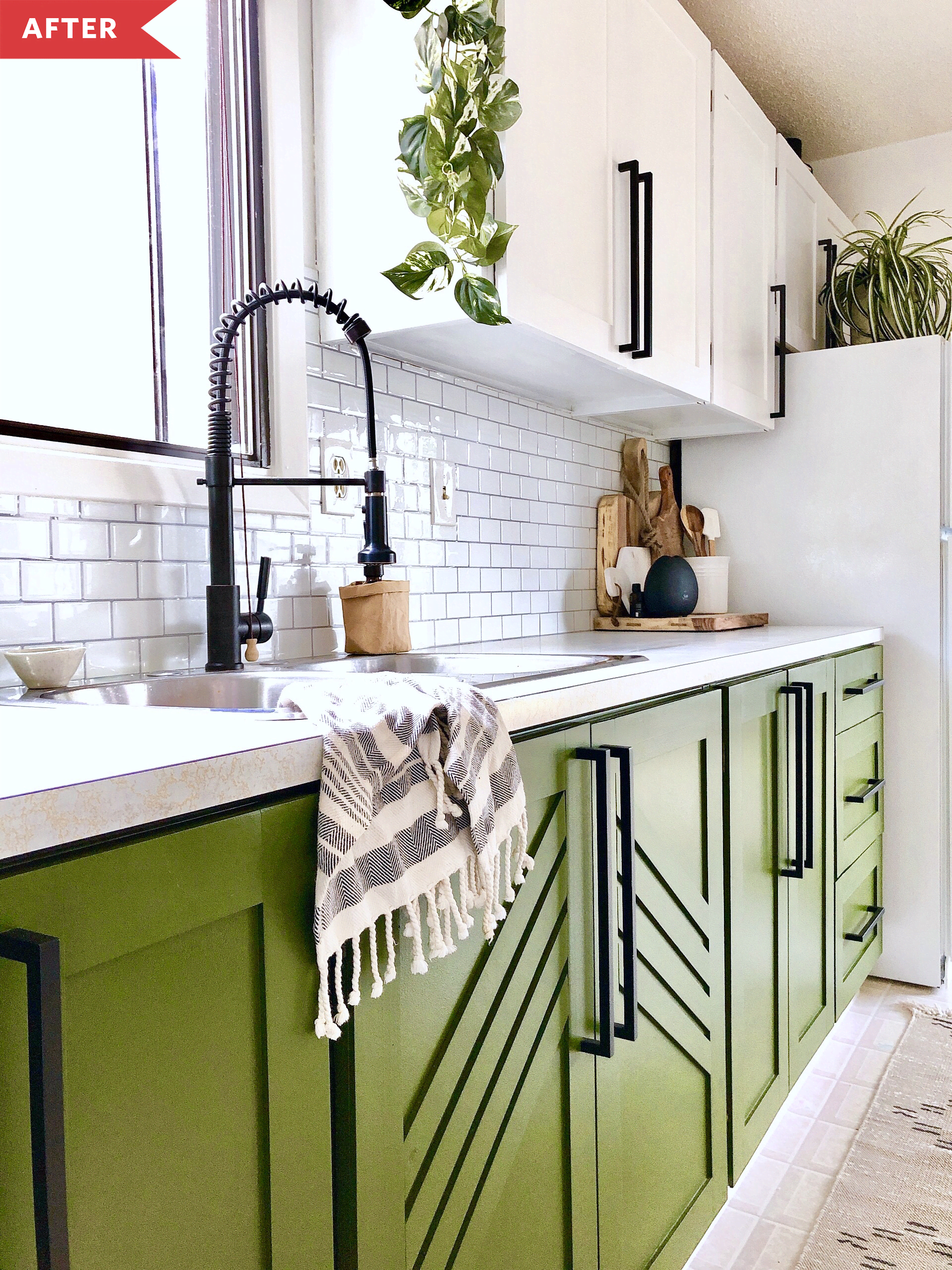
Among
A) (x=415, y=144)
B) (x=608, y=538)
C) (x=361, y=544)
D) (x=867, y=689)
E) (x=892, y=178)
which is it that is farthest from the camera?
(x=892, y=178)

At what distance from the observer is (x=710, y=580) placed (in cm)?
290

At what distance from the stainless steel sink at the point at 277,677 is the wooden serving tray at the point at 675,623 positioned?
992mm

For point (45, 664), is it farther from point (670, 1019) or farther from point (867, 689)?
point (867, 689)

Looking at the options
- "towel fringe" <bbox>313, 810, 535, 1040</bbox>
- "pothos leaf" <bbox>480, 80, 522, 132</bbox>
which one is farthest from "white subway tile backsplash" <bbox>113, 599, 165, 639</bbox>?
"pothos leaf" <bbox>480, 80, 522, 132</bbox>

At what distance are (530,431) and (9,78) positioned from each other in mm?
1299

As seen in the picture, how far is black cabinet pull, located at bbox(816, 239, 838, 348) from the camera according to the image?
322cm

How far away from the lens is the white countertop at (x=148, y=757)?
568 millimetres

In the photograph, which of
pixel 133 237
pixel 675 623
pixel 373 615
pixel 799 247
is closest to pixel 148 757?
pixel 373 615

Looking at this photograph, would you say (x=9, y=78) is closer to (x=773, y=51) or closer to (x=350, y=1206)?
(x=350, y=1206)

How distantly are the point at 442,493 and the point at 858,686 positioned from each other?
3.87 feet

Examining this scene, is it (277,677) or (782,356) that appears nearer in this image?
(277,677)

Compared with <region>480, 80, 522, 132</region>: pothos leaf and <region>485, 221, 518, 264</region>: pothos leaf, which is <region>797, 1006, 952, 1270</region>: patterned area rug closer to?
<region>485, 221, 518, 264</region>: pothos leaf

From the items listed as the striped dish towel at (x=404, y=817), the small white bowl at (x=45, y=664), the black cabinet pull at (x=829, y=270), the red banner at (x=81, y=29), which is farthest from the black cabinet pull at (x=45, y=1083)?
the black cabinet pull at (x=829, y=270)

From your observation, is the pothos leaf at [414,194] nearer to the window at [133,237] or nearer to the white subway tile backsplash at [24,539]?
the window at [133,237]
